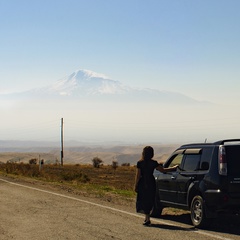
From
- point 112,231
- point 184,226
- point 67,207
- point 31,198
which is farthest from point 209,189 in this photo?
point 31,198

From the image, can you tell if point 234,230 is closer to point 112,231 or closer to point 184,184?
point 184,184

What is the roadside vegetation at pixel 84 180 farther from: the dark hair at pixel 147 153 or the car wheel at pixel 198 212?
the car wheel at pixel 198 212

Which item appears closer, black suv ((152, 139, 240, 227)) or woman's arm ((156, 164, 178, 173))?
black suv ((152, 139, 240, 227))

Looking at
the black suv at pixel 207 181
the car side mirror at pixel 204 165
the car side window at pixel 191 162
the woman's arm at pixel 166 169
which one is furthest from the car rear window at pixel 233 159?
the woman's arm at pixel 166 169

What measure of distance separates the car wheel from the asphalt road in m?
0.19

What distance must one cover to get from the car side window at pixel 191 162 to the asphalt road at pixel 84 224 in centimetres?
125

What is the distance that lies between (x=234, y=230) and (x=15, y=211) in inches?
238

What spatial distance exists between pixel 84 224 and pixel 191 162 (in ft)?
9.02

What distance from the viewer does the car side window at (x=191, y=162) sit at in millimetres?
10891

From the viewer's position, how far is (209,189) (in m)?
10.1

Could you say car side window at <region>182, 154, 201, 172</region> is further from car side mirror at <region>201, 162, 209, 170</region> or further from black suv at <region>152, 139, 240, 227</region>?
car side mirror at <region>201, 162, 209, 170</region>

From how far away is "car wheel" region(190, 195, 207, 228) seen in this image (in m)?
10.2

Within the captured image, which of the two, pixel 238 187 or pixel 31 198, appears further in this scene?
pixel 31 198

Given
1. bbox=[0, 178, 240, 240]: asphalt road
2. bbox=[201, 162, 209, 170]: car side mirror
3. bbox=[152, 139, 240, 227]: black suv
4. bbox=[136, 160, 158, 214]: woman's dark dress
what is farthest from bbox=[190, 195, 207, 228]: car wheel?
bbox=[136, 160, 158, 214]: woman's dark dress
